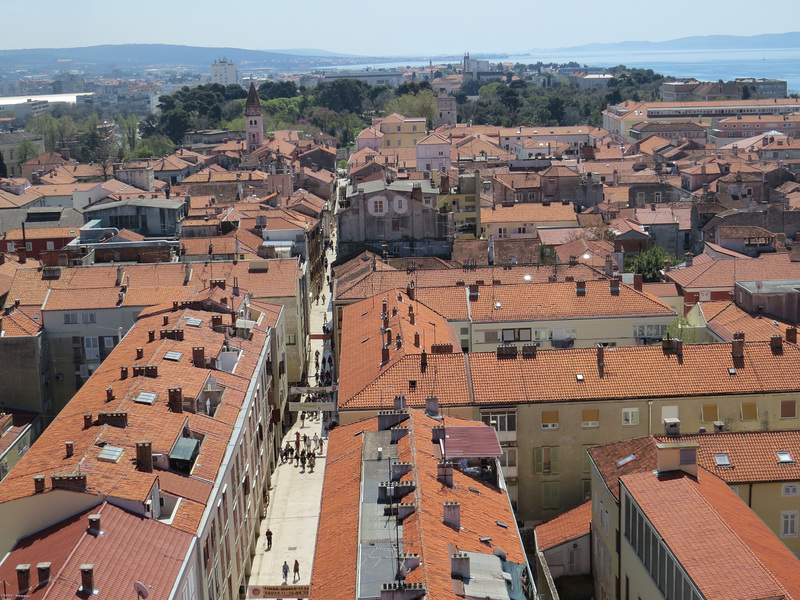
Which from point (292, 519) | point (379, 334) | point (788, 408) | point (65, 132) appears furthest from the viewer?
point (65, 132)

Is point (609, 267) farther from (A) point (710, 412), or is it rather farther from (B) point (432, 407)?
(B) point (432, 407)

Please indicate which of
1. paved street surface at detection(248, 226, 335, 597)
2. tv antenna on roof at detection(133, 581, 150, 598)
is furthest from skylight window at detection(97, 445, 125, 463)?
paved street surface at detection(248, 226, 335, 597)

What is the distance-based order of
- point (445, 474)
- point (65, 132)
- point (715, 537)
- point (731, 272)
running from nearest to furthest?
1. point (715, 537)
2. point (445, 474)
3. point (731, 272)
4. point (65, 132)

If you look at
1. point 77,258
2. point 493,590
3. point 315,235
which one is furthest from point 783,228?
point 493,590

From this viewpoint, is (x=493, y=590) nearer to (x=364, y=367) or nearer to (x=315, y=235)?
(x=364, y=367)

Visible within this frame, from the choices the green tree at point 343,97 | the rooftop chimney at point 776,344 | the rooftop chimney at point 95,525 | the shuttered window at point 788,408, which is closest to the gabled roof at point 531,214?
the rooftop chimney at point 776,344

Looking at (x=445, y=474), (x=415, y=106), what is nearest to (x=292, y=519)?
(x=445, y=474)
